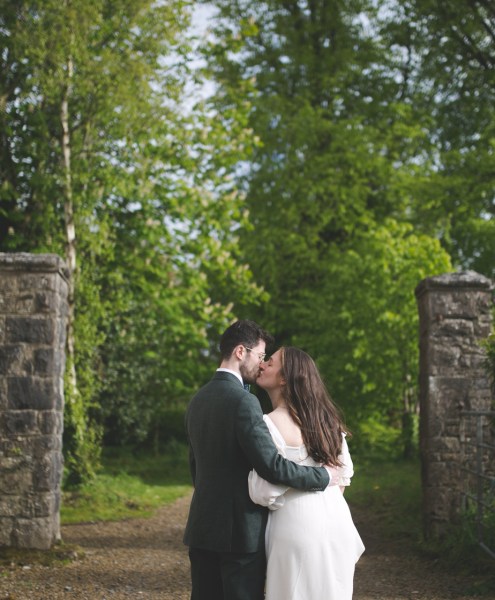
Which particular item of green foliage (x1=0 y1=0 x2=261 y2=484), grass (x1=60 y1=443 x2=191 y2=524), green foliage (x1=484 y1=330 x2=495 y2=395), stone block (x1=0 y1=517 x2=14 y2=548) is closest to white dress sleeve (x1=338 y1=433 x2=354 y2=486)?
green foliage (x1=484 y1=330 x2=495 y2=395)

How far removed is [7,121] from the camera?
12508 millimetres

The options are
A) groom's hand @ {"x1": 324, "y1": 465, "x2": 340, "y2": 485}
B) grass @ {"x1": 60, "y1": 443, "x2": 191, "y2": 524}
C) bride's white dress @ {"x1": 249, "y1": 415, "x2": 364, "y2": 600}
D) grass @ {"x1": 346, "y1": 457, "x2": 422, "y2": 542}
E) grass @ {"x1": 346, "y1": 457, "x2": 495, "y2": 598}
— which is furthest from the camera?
grass @ {"x1": 60, "y1": 443, "x2": 191, "y2": 524}

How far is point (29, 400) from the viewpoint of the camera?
7.71m

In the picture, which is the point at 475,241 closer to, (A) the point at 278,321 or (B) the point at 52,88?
(A) the point at 278,321

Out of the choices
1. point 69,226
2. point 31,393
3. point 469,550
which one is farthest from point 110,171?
point 469,550

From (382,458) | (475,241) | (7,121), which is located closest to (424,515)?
(382,458)

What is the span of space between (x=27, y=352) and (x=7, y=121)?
5.90 meters

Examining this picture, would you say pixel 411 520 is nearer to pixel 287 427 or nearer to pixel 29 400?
pixel 29 400

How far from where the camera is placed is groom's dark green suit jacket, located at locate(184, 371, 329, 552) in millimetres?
3750

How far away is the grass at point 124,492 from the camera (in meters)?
10.9

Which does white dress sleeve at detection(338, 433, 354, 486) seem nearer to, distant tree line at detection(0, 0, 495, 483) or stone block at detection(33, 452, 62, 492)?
A: stone block at detection(33, 452, 62, 492)

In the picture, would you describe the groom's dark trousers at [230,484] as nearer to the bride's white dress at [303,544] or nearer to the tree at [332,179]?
the bride's white dress at [303,544]

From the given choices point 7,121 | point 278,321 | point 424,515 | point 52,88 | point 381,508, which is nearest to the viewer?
point 424,515

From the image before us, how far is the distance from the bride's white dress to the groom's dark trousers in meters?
0.07
